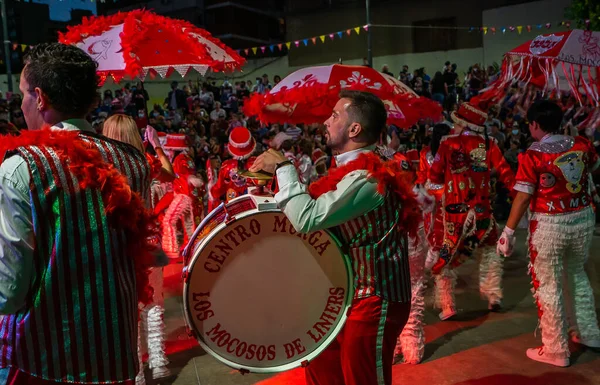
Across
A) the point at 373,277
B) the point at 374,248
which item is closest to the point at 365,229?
the point at 374,248

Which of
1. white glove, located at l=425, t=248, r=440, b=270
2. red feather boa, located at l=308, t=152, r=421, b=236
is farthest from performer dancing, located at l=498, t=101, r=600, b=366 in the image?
red feather boa, located at l=308, t=152, r=421, b=236

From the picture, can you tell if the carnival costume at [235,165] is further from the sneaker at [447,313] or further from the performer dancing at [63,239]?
the performer dancing at [63,239]

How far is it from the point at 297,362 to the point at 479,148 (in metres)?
3.42

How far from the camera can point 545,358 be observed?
4.13 meters

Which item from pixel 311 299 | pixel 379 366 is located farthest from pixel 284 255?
pixel 379 366

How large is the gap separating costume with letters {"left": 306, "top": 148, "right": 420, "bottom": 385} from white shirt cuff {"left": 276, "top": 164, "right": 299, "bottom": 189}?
0.17 meters

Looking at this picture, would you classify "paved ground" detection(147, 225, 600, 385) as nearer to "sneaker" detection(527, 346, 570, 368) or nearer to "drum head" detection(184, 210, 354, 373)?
"sneaker" detection(527, 346, 570, 368)

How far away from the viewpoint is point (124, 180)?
178 centimetres

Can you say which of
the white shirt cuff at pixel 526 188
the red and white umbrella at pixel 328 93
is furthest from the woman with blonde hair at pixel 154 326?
the white shirt cuff at pixel 526 188

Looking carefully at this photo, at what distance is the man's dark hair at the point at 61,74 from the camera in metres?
1.69

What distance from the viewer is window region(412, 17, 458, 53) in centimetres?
1967

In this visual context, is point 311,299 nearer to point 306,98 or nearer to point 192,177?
point 306,98

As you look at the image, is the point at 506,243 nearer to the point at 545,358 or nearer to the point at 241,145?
the point at 545,358

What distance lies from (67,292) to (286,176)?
37.2 inches
